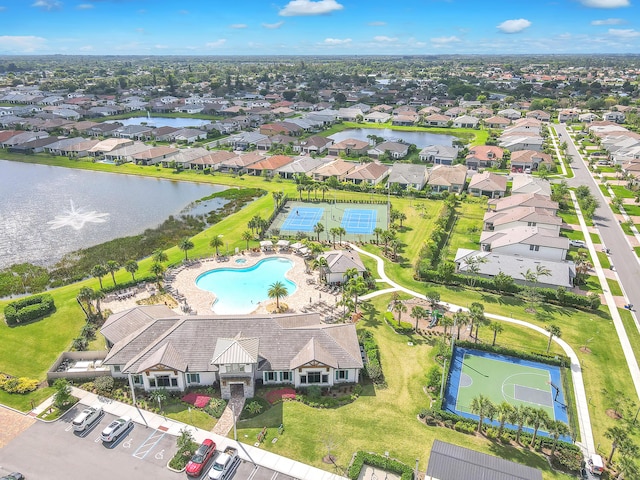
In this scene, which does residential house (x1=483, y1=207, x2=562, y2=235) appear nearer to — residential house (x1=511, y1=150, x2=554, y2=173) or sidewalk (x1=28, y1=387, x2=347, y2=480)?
residential house (x1=511, y1=150, x2=554, y2=173)

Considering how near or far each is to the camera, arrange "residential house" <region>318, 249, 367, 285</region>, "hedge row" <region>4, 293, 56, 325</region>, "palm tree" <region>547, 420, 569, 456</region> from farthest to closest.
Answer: "residential house" <region>318, 249, 367, 285</region> → "hedge row" <region>4, 293, 56, 325</region> → "palm tree" <region>547, 420, 569, 456</region>

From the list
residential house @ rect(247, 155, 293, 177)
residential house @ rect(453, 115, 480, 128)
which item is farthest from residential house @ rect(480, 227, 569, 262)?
residential house @ rect(453, 115, 480, 128)

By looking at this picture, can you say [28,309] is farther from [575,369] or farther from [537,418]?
[575,369]

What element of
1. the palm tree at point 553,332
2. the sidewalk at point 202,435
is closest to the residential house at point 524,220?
the palm tree at point 553,332

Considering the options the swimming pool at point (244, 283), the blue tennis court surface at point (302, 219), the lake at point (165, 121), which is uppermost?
the lake at point (165, 121)

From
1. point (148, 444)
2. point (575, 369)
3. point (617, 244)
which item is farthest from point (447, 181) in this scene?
point (148, 444)

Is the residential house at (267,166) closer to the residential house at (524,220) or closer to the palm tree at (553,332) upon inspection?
the residential house at (524,220)
